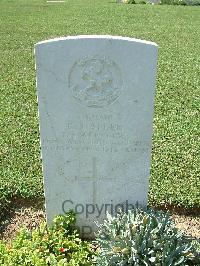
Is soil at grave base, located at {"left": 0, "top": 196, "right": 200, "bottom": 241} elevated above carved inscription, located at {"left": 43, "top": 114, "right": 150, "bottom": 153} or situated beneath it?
situated beneath

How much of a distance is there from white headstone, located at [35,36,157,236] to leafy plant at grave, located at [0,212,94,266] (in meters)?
0.20

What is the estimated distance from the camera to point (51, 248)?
3994 mm

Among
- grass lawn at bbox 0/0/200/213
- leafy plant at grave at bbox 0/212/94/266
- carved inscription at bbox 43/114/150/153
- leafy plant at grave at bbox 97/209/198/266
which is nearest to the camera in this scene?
leafy plant at grave at bbox 97/209/198/266

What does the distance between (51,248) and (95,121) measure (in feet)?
4.20

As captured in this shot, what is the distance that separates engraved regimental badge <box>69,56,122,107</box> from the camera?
11.9 ft

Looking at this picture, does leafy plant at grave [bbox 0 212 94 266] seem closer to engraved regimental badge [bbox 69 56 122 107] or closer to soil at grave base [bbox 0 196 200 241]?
soil at grave base [bbox 0 196 200 241]

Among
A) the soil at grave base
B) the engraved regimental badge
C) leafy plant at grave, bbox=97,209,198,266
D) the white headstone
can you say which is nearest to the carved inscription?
the white headstone

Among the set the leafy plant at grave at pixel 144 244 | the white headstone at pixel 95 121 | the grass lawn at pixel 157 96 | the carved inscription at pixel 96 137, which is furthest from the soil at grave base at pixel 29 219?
the carved inscription at pixel 96 137

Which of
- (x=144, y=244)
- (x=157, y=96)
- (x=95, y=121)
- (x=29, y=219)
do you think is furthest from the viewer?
(x=157, y=96)

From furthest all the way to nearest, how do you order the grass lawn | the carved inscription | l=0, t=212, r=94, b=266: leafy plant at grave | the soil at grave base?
the grass lawn, the soil at grave base, the carved inscription, l=0, t=212, r=94, b=266: leafy plant at grave

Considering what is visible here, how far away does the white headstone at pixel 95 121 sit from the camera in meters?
3.57

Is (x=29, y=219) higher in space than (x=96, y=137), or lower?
lower

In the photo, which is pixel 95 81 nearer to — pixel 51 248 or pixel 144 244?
pixel 144 244

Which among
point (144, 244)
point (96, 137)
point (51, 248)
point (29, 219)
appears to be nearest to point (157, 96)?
point (29, 219)
